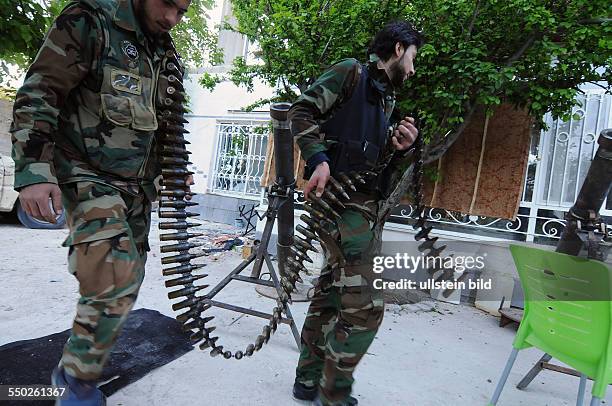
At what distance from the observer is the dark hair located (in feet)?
6.91

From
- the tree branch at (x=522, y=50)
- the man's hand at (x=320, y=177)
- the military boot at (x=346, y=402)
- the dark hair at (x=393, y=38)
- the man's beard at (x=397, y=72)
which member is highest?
the tree branch at (x=522, y=50)

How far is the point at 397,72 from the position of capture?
219 cm

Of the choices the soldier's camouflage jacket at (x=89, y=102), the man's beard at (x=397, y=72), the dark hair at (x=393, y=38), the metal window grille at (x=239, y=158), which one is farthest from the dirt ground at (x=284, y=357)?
the metal window grille at (x=239, y=158)

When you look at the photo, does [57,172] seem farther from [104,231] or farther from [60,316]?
[60,316]

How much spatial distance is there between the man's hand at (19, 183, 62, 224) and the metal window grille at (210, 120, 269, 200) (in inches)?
316

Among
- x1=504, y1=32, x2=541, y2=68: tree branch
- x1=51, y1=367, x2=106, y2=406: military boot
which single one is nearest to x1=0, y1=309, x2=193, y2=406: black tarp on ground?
x1=51, y1=367, x2=106, y2=406: military boot

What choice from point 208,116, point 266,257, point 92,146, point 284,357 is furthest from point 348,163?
point 208,116

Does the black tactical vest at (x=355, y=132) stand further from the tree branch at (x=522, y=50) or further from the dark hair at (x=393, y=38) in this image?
the tree branch at (x=522, y=50)

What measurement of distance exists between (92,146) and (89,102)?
0.63ft

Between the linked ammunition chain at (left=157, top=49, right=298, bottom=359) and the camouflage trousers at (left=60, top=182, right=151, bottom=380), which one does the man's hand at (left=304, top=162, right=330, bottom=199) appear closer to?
the linked ammunition chain at (left=157, top=49, right=298, bottom=359)

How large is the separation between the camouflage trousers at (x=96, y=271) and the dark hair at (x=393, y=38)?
1582 mm

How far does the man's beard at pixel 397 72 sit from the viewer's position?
2.16 meters

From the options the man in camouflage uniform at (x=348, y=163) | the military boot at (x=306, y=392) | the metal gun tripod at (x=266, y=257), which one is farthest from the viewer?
the metal gun tripod at (x=266, y=257)

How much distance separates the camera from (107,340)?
1.60m
